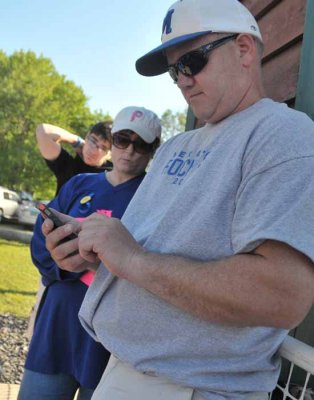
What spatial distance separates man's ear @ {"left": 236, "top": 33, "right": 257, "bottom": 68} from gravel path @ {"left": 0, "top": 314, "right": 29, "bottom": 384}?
4.07 m

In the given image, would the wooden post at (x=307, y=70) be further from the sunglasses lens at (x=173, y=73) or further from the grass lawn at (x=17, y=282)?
the grass lawn at (x=17, y=282)

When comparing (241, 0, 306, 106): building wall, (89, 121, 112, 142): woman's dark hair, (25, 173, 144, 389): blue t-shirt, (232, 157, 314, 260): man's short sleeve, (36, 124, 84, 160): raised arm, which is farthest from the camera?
(36, 124, 84, 160): raised arm

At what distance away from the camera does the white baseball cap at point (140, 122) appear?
7.07ft

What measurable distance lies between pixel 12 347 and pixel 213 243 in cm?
481

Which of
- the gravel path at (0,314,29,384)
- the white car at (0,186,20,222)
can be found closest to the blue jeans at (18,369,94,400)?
the gravel path at (0,314,29,384)

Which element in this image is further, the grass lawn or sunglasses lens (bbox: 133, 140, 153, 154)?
the grass lawn

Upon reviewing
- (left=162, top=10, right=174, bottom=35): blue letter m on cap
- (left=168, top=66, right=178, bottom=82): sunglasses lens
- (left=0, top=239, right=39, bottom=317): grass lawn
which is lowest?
(left=0, top=239, right=39, bottom=317): grass lawn

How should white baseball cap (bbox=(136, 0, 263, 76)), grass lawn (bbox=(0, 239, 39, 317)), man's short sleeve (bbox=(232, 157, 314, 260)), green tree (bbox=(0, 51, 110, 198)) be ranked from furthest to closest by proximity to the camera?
green tree (bbox=(0, 51, 110, 198)) < grass lawn (bbox=(0, 239, 39, 317)) < white baseball cap (bbox=(136, 0, 263, 76)) < man's short sleeve (bbox=(232, 157, 314, 260))

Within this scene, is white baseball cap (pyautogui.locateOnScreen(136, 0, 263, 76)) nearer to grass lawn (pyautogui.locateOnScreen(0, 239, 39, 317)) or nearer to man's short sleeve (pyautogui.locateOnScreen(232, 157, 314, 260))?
man's short sleeve (pyautogui.locateOnScreen(232, 157, 314, 260))

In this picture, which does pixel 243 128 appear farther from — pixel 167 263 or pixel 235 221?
pixel 167 263

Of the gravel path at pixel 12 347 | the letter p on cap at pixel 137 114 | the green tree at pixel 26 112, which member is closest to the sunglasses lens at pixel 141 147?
the letter p on cap at pixel 137 114

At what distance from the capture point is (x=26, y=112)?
25.9 meters

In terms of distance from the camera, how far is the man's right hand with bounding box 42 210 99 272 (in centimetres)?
132

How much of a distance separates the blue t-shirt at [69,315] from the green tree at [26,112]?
24512mm
